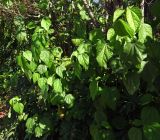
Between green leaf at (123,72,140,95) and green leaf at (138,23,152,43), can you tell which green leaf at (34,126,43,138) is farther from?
green leaf at (138,23,152,43)

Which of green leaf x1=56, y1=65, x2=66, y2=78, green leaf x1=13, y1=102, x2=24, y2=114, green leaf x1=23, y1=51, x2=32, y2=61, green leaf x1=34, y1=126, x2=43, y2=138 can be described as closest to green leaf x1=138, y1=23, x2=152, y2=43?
green leaf x1=56, y1=65, x2=66, y2=78

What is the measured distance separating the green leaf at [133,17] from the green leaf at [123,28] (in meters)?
0.02

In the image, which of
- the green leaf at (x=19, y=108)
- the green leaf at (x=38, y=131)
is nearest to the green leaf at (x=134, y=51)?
the green leaf at (x=38, y=131)

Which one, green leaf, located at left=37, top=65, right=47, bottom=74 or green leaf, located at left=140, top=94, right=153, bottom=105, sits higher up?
green leaf, located at left=37, top=65, right=47, bottom=74

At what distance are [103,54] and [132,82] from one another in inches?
10.1

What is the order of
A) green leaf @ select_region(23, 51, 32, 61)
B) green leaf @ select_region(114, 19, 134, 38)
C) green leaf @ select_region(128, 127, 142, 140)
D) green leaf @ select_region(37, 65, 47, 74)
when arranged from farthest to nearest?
green leaf @ select_region(37, 65, 47, 74) → green leaf @ select_region(23, 51, 32, 61) → green leaf @ select_region(128, 127, 142, 140) → green leaf @ select_region(114, 19, 134, 38)

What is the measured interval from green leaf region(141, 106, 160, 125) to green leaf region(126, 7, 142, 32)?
597mm

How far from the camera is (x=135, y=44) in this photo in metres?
2.46

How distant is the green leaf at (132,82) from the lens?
2604 millimetres

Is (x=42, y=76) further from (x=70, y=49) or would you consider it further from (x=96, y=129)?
(x=70, y=49)

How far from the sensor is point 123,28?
2.42 meters

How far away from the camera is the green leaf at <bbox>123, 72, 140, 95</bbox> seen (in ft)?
8.54

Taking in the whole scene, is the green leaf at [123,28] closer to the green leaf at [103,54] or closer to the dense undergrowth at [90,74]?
the dense undergrowth at [90,74]

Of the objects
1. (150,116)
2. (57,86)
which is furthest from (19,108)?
(150,116)
